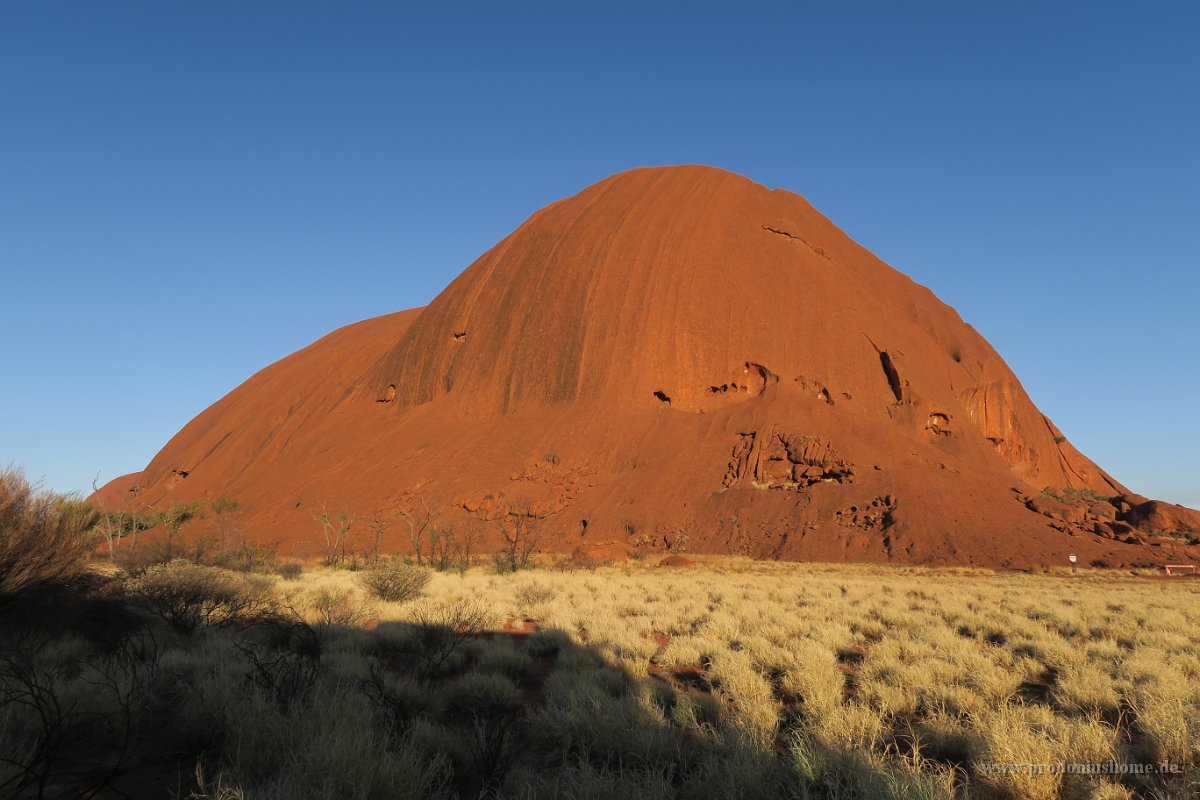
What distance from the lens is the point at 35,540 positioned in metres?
7.90

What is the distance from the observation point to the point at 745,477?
133 ft

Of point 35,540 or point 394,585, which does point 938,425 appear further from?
point 35,540

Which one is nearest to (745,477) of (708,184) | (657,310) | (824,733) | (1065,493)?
(657,310)

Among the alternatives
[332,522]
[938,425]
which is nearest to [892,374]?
[938,425]

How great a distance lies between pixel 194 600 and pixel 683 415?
39370 millimetres

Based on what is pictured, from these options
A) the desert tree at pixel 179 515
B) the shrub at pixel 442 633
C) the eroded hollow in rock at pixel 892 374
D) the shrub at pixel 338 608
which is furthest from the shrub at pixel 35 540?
the eroded hollow in rock at pixel 892 374

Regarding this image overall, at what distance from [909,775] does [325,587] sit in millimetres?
13428

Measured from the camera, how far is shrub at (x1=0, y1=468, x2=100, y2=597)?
296 inches

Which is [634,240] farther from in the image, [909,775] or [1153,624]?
[909,775]

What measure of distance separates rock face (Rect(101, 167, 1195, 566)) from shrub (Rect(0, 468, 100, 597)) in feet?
97.6

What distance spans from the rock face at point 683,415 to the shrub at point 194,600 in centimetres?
2780

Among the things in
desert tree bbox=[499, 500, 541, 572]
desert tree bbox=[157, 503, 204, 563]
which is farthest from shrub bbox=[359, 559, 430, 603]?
desert tree bbox=[157, 503, 204, 563]

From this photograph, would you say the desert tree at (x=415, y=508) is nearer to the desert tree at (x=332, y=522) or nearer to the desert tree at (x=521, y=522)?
the desert tree at (x=332, y=522)

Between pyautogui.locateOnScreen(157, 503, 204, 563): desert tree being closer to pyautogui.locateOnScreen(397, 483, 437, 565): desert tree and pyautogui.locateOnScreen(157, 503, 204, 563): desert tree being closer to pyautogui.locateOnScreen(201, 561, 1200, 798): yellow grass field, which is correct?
pyautogui.locateOnScreen(397, 483, 437, 565): desert tree
